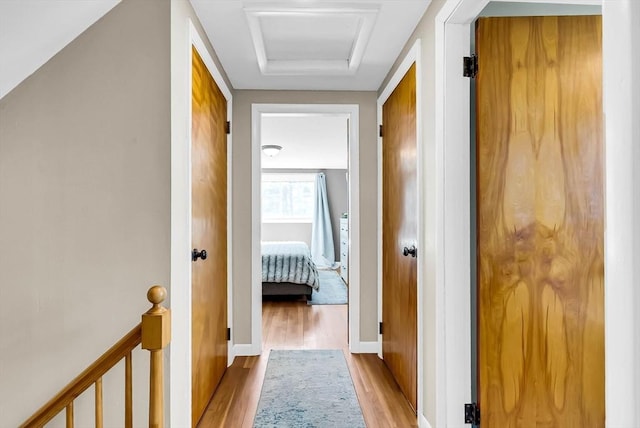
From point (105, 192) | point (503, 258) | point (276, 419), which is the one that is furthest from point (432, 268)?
point (105, 192)

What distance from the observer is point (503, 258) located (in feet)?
5.31

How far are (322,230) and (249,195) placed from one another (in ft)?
16.8

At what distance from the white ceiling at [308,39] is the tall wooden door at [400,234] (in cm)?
27

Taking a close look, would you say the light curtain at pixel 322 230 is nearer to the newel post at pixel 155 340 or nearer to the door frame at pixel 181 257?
the door frame at pixel 181 257

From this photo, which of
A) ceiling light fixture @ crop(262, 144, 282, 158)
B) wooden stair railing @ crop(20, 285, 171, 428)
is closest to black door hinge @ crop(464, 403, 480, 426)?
wooden stair railing @ crop(20, 285, 171, 428)

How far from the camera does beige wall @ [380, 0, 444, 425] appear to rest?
1856 millimetres

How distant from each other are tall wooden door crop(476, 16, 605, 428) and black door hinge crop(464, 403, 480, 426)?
0.16 feet

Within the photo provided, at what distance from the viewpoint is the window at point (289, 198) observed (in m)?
8.23

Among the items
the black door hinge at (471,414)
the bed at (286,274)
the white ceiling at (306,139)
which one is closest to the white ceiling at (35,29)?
the white ceiling at (306,139)

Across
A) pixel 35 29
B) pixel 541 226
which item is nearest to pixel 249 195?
pixel 35 29

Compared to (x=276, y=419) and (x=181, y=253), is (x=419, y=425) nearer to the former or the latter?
(x=276, y=419)

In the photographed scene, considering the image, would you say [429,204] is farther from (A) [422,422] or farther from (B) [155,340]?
(B) [155,340]

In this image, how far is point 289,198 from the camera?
829 centimetres

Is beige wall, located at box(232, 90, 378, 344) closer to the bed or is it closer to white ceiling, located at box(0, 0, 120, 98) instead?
white ceiling, located at box(0, 0, 120, 98)
